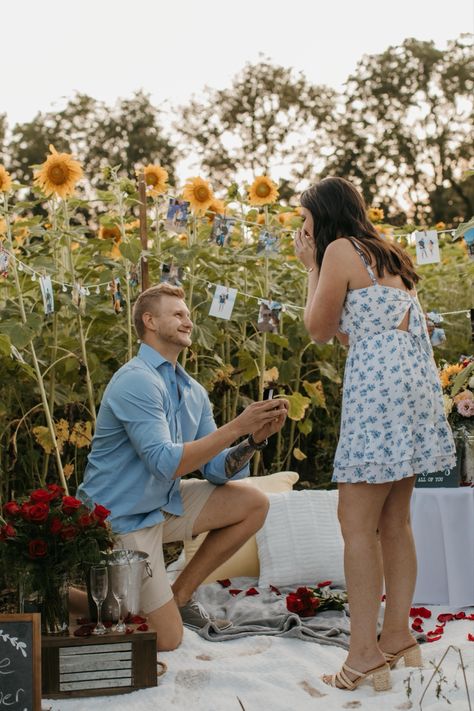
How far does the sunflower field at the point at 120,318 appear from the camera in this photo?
3.94 meters

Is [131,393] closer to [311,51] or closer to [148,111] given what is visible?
[311,51]

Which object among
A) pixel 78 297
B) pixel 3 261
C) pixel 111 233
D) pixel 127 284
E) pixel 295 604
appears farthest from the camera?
pixel 111 233

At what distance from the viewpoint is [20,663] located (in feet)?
7.23

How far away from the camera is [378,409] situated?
8.14 feet

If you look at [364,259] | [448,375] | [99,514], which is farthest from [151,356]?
[448,375]

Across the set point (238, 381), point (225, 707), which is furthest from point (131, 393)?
point (238, 381)

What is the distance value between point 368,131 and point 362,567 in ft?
51.0

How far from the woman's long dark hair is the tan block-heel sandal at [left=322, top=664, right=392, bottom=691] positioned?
1009 mm

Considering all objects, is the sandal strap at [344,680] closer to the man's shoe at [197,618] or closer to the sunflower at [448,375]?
the man's shoe at [197,618]

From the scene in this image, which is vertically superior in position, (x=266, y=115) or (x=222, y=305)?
(x=266, y=115)

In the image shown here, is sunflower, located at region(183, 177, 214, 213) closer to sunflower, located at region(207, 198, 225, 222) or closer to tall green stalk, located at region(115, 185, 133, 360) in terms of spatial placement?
sunflower, located at region(207, 198, 225, 222)

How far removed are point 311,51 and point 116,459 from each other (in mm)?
10502

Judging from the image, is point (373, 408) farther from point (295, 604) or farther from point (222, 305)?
point (222, 305)

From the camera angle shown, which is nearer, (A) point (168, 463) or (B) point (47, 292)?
(A) point (168, 463)
